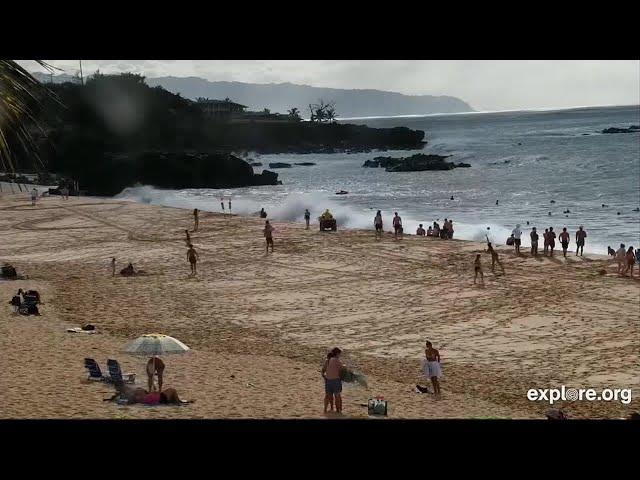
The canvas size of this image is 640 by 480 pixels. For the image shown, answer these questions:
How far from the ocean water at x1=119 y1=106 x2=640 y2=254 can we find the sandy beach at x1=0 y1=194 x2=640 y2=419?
9.17m

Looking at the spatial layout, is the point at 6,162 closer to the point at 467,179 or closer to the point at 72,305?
the point at 72,305

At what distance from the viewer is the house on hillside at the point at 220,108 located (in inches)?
1064

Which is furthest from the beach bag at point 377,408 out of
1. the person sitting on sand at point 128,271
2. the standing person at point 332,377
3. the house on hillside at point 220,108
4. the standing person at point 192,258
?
the house on hillside at point 220,108

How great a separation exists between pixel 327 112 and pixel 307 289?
6199 centimetres

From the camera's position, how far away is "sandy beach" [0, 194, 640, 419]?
343 inches

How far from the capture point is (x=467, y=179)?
190 feet

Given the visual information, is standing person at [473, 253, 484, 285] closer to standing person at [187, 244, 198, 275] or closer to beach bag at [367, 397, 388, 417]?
standing person at [187, 244, 198, 275]

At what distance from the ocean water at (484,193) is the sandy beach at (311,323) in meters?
9.17

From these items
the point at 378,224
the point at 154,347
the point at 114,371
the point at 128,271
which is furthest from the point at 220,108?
the point at 114,371

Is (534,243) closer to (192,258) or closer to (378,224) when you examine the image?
(378,224)

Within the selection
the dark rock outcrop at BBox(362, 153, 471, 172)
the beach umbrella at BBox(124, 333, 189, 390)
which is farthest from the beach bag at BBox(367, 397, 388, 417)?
the dark rock outcrop at BBox(362, 153, 471, 172)

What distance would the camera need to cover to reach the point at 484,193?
47.5 metres

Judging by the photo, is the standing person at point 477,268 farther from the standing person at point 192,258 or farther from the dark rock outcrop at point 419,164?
the dark rock outcrop at point 419,164
